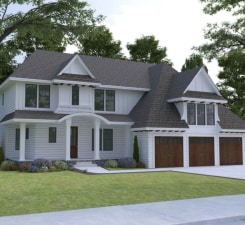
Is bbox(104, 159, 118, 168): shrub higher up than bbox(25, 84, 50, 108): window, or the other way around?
bbox(25, 84, 50, 108): window

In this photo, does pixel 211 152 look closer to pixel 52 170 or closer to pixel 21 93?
pixel 52 170

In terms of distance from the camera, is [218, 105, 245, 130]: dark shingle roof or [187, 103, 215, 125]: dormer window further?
[218, 105, 245, 130]: dark shingle roof

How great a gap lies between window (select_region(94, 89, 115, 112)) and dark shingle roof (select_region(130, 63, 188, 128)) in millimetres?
1916

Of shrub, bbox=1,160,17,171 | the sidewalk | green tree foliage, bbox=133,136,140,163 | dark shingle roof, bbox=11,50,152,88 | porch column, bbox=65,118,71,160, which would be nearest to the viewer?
the sidewalk

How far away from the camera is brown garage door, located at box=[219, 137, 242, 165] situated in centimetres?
3058

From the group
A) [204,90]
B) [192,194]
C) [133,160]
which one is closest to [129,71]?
[204,90]

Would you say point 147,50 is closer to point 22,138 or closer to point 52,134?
point 52,134

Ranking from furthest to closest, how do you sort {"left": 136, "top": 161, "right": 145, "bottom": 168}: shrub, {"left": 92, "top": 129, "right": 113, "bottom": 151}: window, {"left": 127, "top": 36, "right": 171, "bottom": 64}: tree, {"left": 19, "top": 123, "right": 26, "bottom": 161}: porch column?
{"left": 127, "top": 36, "right": 171, "bottom": 64}: tree → {"left": 92, "top": 129, "right": 113, "bottom": 151}: window → {"left": 136, "top": 161, "right": 145, "bottom": 168}: shrub → {"left": 19, "top": 123, "right": 26, "bottom": 161}: porch column

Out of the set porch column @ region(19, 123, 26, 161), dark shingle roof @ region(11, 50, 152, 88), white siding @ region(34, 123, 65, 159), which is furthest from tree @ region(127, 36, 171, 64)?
porch column @ region(19, 123, 26, 161)

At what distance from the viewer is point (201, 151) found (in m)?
29.5

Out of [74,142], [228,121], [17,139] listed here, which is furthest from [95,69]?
[228,121]

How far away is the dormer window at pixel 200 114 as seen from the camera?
2920cm

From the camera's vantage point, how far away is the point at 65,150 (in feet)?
87.4

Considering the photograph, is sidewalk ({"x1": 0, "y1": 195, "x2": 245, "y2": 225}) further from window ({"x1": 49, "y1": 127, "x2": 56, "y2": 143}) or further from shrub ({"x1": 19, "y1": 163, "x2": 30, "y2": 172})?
window ({"x1": 49, "y1": 127, "x2": 56, "y2": 143})
